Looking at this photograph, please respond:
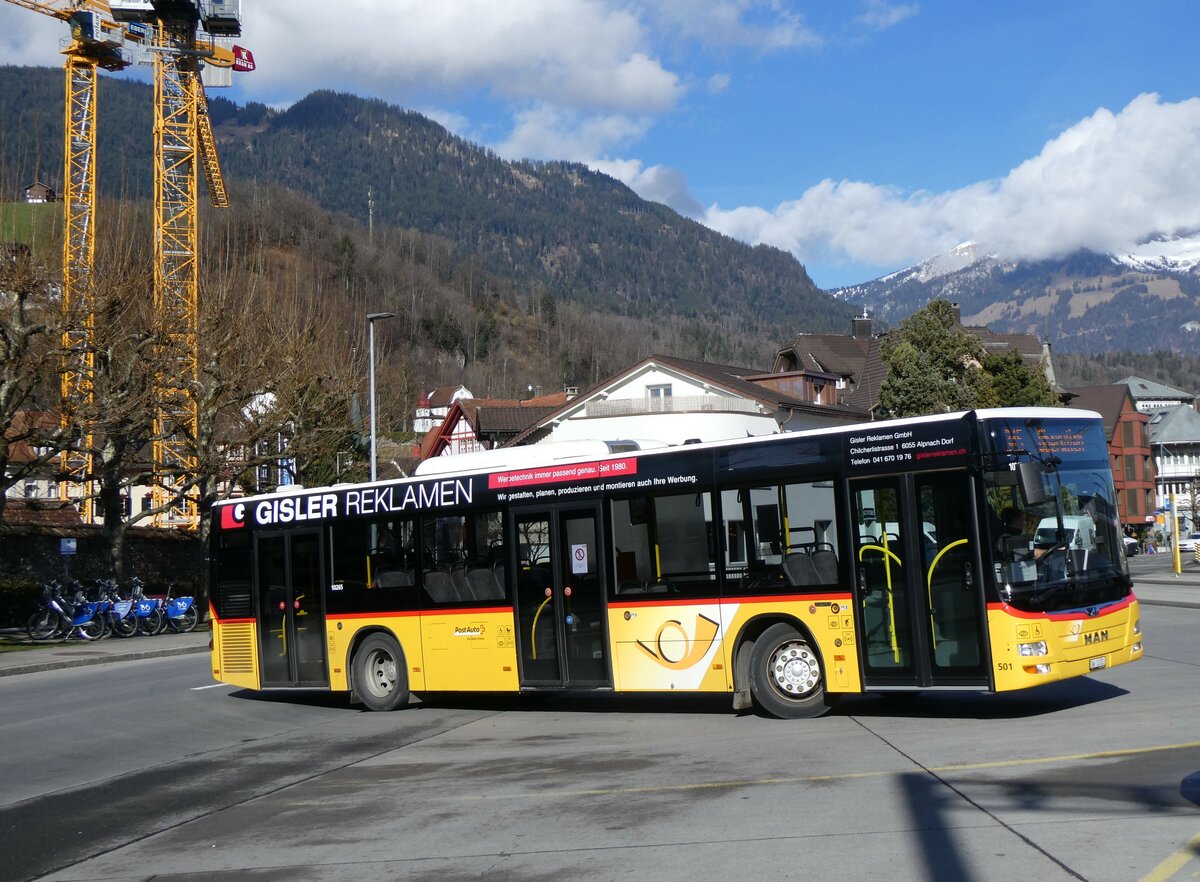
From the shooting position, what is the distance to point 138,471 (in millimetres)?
38938

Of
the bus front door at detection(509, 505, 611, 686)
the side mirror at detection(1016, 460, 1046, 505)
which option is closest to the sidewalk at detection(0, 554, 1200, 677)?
the bus front door at detection(509, 505, 611, 686)

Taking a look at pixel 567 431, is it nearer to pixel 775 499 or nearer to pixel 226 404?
pixel 226 404

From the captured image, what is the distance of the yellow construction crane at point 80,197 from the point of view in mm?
32375

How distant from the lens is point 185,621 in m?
36.0

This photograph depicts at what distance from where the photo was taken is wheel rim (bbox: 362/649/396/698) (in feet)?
53.3

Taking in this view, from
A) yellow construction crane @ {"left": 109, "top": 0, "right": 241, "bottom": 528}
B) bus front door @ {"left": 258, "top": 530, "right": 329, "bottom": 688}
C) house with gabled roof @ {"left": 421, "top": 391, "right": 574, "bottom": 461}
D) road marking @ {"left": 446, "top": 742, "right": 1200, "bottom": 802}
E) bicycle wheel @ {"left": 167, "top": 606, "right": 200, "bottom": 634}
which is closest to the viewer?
road marking @ {"left": 446, "top": 742, "right": 1200, "bottom": 802}

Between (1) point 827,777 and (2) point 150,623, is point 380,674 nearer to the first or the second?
(1) point 827,777

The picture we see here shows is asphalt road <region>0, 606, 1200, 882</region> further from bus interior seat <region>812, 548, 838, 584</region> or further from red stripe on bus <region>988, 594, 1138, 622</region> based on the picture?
bus interior seat <region>812, 548, 838, 584</region>

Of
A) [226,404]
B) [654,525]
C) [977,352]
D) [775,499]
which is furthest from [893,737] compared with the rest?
[977,352]

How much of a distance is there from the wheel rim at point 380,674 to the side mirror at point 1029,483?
846 cm

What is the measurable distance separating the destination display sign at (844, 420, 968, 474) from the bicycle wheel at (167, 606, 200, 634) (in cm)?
2701

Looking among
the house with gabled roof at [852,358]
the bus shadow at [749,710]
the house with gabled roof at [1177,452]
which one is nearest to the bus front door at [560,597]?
the bus shadow at [749,710]

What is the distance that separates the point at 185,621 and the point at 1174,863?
33.2 metres

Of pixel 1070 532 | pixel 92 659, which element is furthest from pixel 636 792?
pixel 92 659
